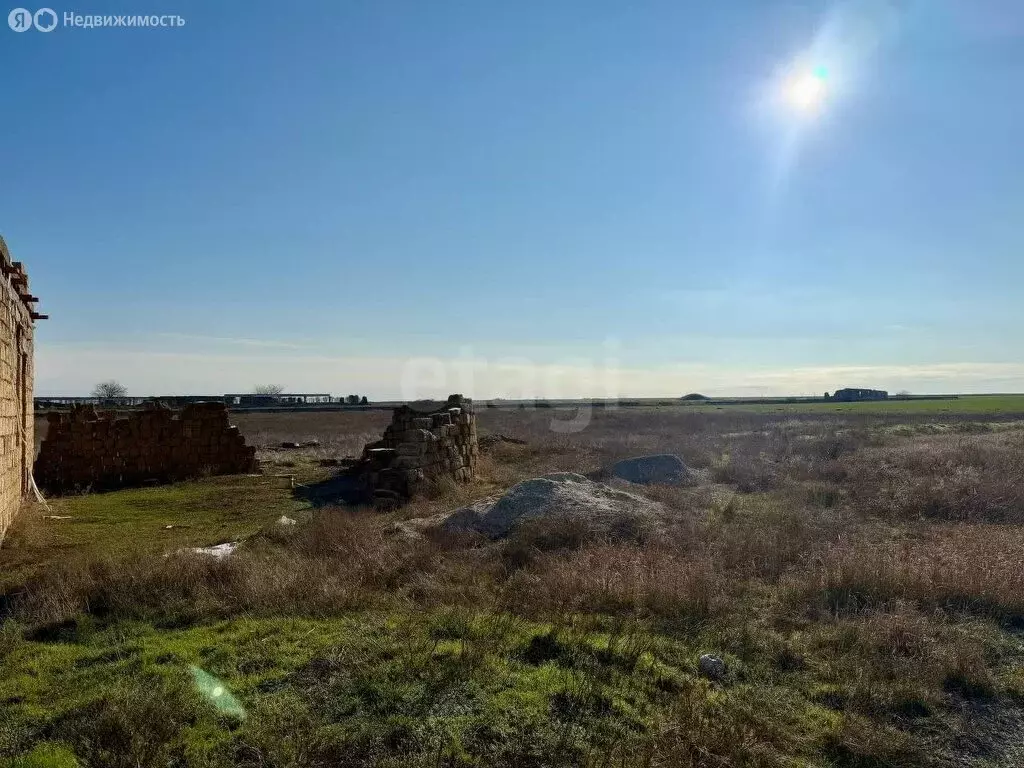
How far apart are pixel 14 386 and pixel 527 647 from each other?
11875mm

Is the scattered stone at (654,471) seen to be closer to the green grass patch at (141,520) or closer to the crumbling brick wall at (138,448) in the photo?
the green grass patch at (141,520)

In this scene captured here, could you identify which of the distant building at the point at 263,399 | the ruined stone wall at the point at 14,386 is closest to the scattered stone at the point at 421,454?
the ruined stone wall at the point at 14,386

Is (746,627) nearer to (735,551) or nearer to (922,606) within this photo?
(922,606)

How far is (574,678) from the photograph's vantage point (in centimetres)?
511

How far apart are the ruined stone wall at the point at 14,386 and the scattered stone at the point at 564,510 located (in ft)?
24.1

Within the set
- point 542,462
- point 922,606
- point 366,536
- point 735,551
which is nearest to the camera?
point 922,606

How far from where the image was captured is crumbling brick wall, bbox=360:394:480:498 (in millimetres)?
15289

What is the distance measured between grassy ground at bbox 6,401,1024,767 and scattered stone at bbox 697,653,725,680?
0.11 meters

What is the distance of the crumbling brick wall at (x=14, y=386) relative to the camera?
1120cm

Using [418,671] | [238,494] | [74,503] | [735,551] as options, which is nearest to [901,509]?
[735,551]

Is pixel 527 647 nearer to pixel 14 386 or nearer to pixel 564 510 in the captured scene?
pixel 564 510

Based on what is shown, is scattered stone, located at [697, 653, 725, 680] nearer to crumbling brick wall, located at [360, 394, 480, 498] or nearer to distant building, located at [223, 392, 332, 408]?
crumbling brick wall, located at [360, 394, 480, 498]

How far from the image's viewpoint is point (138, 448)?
20.3 m

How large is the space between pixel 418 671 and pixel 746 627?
3036mm
